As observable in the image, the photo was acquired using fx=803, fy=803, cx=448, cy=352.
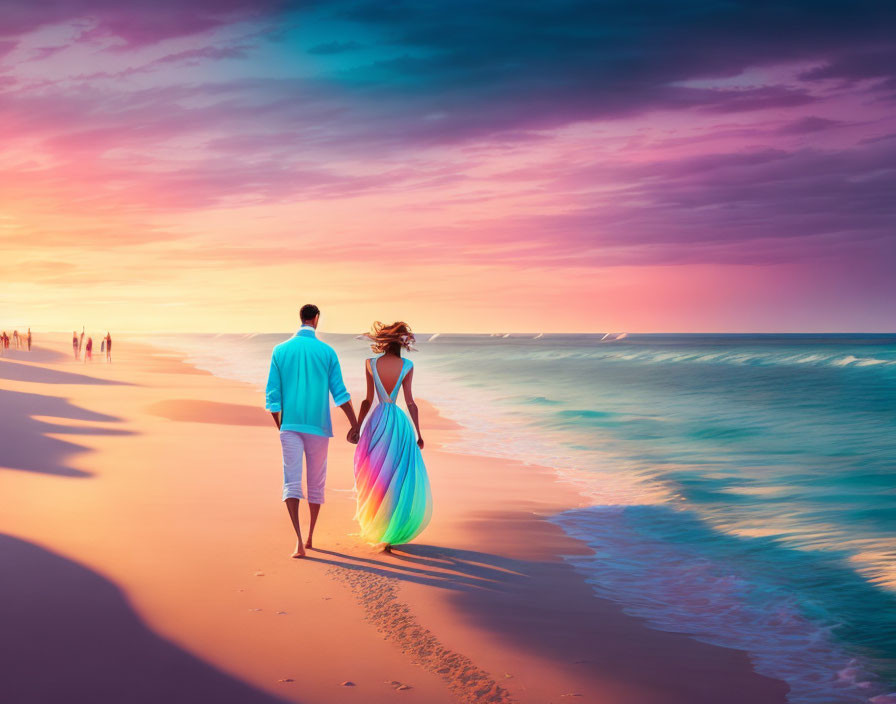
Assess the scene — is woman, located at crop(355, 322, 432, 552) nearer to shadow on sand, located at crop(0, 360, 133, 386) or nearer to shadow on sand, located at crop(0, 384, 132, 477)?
shadow on sand, located at crop(0, 384, 132, 477)

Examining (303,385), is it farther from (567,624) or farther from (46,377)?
(46,377)

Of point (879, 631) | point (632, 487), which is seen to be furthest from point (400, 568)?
point (632, 487)

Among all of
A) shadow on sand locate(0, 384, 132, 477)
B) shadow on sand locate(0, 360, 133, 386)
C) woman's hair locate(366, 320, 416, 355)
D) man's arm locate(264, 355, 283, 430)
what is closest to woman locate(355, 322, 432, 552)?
woman's hair locate(366, 320, 416, 355)

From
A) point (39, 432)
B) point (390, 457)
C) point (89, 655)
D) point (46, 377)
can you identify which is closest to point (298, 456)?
point (390, 457)

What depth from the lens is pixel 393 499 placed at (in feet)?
22.6

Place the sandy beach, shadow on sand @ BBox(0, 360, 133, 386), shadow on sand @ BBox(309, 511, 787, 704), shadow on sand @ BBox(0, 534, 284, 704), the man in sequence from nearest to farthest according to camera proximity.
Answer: shadow on sand @ BBox(0, 534, 284, 704)
the sandy beach
shadow on sand @ BBox(309, 511, 787, 704)
the man
shadow on sand @ BBox(0, 360, 133, 386)

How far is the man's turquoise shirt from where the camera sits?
263 inches

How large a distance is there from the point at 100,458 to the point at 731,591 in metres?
9.38

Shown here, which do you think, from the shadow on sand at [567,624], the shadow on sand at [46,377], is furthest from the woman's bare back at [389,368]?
the shadow on sand at [46,377]

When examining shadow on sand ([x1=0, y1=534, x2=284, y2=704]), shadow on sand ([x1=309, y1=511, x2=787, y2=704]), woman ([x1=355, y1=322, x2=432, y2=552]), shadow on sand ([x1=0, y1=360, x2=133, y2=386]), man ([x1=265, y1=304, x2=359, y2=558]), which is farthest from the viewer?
shadow on sand ([x1=0, y1=360, x2=133, y2=386])

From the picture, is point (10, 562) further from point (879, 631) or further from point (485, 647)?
point (879, 631)

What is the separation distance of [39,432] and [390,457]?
34.8ft

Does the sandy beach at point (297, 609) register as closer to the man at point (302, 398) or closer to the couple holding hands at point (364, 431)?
the couple holding hands at point (364, 431)

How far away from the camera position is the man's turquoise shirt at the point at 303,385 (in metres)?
6.67
